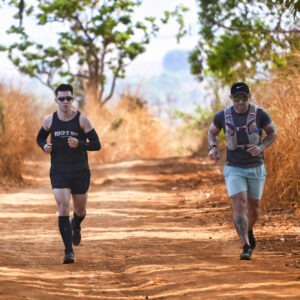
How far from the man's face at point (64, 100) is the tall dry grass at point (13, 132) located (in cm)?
872

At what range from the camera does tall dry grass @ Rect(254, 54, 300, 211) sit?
10.5m

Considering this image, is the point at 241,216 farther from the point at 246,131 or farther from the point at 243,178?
the point at 246,131

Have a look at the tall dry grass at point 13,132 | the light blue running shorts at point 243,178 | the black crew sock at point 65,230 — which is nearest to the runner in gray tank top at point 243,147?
the light blue running shorts at point 243,178

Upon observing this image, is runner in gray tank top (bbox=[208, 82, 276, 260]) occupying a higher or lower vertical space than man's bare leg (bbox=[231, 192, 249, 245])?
higher

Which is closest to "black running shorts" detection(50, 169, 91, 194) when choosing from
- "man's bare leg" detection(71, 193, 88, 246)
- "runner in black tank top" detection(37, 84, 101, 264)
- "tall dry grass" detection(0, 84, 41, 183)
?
"runner in black tank top" detection(37, 84, 101, 264)

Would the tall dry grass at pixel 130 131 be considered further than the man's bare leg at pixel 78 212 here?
Yes

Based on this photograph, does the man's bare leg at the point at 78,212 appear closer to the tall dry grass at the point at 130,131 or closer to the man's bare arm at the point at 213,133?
the man's bare arm at the point at 213,133

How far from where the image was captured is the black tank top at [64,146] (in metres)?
7.91

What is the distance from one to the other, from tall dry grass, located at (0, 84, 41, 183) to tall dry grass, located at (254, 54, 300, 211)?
735 cm

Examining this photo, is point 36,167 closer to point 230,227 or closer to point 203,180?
point 203,180

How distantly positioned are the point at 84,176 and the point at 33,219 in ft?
13.9

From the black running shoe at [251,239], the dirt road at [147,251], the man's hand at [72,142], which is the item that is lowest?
the dirt road at [147,251]

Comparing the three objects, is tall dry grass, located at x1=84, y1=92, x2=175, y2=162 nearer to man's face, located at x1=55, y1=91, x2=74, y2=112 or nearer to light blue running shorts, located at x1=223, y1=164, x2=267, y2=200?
man's face, located at x1=55, y1=91, x2=74, y2=112

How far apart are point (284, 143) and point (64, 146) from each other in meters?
4.10
